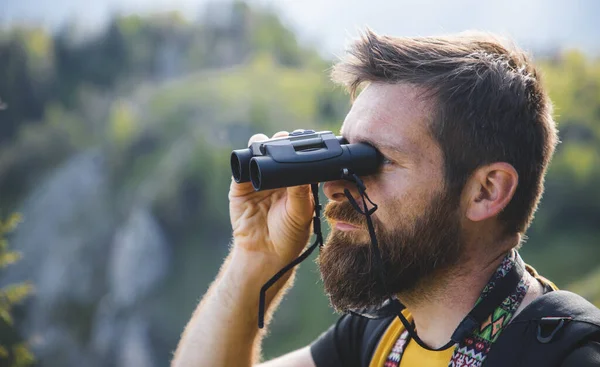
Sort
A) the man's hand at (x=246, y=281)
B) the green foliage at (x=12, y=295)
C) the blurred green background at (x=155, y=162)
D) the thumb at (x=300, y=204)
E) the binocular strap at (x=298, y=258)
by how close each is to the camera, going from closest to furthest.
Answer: the binocular strap at (x=298, y=258)
the thumb at (x=300, y=204)
the man's hand at (x=246, y=281)
the green foliage at (x=12, y=295)
the blurred green background at (x=155, y=162)

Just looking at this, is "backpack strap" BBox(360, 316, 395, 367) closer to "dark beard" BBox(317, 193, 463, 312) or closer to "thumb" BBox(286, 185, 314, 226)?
"dark beard" BBox(317, 193, 463, 312)

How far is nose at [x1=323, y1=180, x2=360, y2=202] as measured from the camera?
228 centimetres

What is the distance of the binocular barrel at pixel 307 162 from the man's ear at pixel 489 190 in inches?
12.6

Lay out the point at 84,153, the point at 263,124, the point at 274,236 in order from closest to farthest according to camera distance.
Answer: the point at 274,236 → the point at 263,124 → the point at 84,153

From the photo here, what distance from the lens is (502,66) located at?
2.27 meters

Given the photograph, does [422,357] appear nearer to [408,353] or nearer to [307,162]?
[408,353]

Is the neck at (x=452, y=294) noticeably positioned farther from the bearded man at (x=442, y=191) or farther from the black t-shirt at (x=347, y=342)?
the black t-shirt at (x=347, y=342)

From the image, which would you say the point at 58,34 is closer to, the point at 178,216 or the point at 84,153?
the point at 84,153

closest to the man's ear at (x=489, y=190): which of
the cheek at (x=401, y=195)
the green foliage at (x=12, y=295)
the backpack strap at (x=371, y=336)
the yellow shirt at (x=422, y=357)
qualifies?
the cheek at (x=401, y=195)

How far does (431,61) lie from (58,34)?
11.7 metres

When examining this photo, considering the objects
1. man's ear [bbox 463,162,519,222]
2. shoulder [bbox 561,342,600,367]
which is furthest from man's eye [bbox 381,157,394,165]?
shoulder [bbox 561,342,600,367]

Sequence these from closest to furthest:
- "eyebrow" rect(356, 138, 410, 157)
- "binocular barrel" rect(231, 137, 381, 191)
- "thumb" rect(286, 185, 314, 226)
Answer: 1. "binocular barrel" rect(231, 137, 381, 191)
2. "eyebrow" rect(356, 138, 410, 157)
3. "thumb" rect(286, 185, 314, 226)

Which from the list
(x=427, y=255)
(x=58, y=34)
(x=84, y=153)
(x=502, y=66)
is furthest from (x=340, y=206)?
(x=58, y=34)

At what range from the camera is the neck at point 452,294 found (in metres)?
2.27
